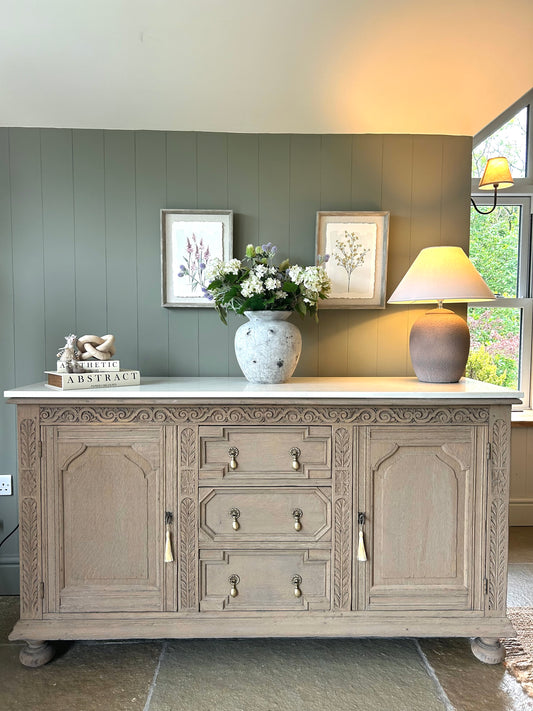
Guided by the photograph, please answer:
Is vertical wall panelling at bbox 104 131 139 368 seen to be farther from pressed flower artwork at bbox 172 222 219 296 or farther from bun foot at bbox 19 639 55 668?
bun foot at bbox 19 639 55 668

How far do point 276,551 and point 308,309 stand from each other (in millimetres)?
1048

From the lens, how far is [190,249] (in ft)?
7.21

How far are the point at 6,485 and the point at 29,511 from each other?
635 millimetres

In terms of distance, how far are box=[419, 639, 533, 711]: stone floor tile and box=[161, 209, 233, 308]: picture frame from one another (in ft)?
5.55

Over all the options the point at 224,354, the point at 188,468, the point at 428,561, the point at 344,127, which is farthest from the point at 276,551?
the point at 344,127

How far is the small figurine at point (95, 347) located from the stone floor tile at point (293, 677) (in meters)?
1.17

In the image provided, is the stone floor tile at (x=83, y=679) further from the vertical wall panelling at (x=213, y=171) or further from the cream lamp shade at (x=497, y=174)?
the cream lamp shade at (x=497, y=174)

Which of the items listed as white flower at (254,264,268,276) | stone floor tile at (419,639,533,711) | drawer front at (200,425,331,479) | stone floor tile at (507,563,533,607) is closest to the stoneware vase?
white flower at (254,264,268,276)

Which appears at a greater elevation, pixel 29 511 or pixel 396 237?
pixel 396 237

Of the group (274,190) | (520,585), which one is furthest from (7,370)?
(520,585)

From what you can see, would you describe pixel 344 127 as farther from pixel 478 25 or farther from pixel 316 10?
pixel 478 25

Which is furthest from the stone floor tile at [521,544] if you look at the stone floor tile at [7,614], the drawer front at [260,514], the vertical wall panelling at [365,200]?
the stone floor tile at [7,614]

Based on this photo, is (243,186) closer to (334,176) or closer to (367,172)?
(334,176)

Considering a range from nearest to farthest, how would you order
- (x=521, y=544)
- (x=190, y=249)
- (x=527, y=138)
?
(x=190, y=249) < (x=521, y=544) < (x=527, y=138)
